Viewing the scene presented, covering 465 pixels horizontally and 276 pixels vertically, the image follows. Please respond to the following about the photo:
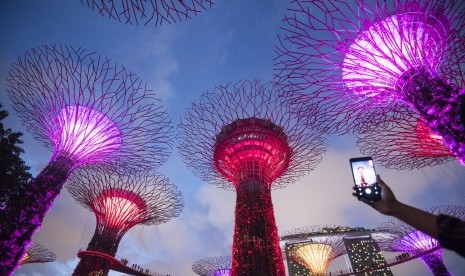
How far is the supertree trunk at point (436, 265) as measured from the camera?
842 inches

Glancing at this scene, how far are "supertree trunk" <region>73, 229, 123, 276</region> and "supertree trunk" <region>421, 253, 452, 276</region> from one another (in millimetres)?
23274

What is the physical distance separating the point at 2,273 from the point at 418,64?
14222mm

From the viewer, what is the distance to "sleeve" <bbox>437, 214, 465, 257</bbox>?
1854 mm

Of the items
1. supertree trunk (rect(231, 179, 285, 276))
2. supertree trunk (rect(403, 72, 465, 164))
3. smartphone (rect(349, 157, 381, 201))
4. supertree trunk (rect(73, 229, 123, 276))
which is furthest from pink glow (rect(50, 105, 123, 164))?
smartphone (rect(349, 157, 381, 201))

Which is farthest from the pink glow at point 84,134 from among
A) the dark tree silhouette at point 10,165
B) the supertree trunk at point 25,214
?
the dark tree silhouette at point 10,165

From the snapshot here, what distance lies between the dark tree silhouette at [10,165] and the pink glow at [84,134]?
3459mm

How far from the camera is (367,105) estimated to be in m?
9.59

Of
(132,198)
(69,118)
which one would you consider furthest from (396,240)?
(69,118)

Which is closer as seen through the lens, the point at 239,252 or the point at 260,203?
the point at 239,252

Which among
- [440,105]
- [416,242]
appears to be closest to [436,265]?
[416,242]

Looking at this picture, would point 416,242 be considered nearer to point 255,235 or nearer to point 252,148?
point 252,148

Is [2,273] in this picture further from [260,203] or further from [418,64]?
[418,64]

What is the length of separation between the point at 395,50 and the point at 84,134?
12.7 m

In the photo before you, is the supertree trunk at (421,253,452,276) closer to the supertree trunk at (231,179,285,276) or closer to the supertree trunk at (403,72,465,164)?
the supertree trunk at (231,179,285,276)
